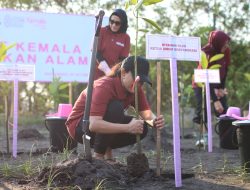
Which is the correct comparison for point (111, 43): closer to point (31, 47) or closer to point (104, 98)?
point (104, 98)

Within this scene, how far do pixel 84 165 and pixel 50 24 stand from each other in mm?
7917

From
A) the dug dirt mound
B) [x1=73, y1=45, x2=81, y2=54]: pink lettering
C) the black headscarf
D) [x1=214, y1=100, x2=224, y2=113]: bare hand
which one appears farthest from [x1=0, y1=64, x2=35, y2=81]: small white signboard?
[x1=73, y1=45, x2=81, y2=54]: pink lettering

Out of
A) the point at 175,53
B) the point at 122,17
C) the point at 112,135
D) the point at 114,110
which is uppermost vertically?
the point at 122,17

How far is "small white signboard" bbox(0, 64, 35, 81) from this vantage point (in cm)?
406

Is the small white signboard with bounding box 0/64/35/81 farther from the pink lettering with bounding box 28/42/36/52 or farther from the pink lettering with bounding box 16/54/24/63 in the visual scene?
the pink lettering with bounding box 28/42/36/52

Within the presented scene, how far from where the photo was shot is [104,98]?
9.61 ft

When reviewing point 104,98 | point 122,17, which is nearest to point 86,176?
point 104,98

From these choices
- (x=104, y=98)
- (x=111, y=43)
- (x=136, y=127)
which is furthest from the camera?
(x=111, y=43)

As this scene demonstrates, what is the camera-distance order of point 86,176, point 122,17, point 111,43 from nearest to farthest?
point 86,176
point 122,17
point 111,43

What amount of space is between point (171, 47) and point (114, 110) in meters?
0.74

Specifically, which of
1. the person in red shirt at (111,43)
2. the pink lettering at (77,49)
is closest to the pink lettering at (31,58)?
the pink lettering at (77,49)

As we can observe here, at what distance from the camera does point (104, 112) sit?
2.95 metres

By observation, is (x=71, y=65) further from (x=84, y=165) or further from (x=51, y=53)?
(x=84, y=165)

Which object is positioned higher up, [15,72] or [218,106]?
[15,72]
